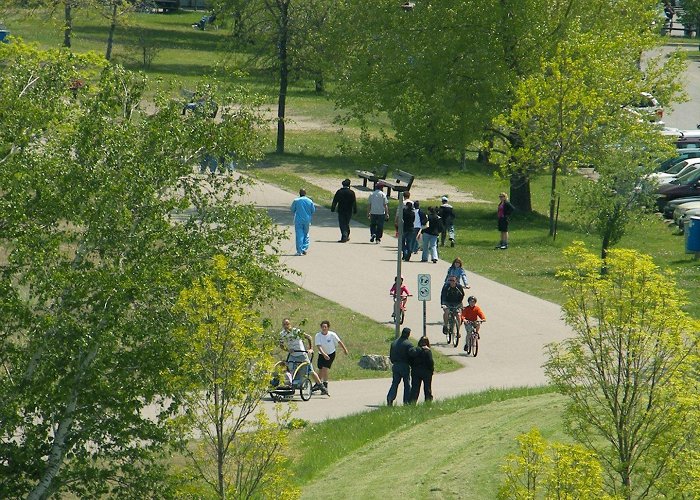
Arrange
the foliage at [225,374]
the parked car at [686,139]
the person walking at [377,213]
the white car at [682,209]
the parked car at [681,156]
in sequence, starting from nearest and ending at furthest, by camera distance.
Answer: the foliage at [225,374]
the person walking at [377,213]
the white car at [682,209]
the parked car at [681,156]
the parked car at [686,139]

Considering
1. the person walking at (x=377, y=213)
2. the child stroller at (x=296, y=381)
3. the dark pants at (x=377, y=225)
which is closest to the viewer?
the child stroller at (x=296, y=381)

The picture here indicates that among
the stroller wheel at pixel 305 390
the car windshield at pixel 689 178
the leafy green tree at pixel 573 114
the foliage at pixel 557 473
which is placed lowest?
the stroller wheel at pixel 305 390

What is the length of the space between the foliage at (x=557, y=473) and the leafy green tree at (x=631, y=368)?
61.6 inches

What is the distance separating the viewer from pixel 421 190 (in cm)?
4478

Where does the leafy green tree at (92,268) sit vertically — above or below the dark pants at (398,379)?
above

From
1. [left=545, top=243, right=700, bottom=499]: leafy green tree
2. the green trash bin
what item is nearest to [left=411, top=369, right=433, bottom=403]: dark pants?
[left=545, top=243, right=700, bottom=499]: leafy green tree

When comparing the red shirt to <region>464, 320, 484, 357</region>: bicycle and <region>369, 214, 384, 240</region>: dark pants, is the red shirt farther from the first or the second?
<region>369, 214, 384, 240</region>: dark pants

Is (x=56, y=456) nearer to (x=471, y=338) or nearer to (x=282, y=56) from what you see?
(x=471, y=338)

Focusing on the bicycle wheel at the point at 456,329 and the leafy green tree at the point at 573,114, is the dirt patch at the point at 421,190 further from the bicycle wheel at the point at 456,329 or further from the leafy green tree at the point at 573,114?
the bicycle wheel at the point at 456,329

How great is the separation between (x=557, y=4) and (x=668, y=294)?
26325mm

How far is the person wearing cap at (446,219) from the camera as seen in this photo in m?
34.8

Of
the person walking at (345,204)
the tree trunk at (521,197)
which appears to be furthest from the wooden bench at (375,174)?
the tree trunk at (521,197)

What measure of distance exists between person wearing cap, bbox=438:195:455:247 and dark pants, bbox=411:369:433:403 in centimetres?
1256

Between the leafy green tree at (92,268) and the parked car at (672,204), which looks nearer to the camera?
the leafy green tree at (92,268)
